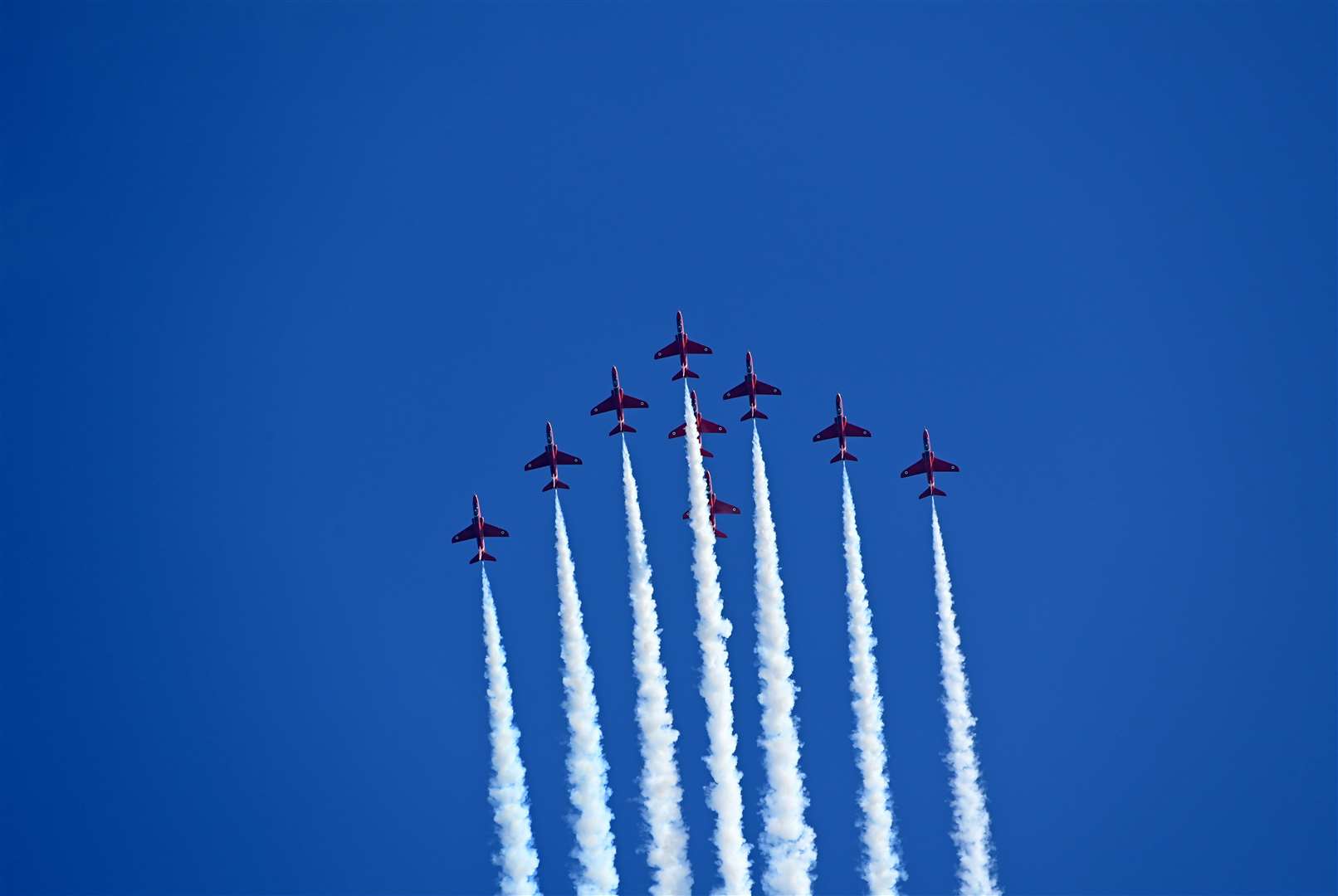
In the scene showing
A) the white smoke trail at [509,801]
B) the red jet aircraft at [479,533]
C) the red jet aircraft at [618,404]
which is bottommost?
the white smoke trail at [509,801]

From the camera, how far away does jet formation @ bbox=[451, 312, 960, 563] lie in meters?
66.6

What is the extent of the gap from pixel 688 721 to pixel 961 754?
14623 millimetres

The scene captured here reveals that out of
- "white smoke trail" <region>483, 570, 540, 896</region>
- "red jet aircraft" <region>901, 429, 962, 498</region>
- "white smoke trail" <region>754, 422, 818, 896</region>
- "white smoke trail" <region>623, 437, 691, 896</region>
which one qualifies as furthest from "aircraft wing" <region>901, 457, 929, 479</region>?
"white smoke trail" <region>483, 570, 540, 896</region>

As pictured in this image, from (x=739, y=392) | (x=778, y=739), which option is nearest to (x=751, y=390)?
(x=739, y=392)

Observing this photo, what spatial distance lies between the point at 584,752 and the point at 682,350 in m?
13.4

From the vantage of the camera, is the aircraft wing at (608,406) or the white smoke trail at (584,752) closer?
the white smoke trail at (584,752)

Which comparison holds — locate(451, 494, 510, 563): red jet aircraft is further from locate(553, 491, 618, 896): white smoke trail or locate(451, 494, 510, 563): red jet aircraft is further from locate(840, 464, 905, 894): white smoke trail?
locate(840, 464, 905, 894): white smoke trail

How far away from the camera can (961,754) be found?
6538 cm

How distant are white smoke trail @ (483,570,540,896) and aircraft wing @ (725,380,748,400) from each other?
10329 mm

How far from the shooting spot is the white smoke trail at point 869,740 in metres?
63.9

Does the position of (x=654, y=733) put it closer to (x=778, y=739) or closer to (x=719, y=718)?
(x=719, y=718)

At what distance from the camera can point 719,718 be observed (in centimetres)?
6253

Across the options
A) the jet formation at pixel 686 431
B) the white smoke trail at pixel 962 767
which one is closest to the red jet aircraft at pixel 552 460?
the jet formation at pixel 686 431

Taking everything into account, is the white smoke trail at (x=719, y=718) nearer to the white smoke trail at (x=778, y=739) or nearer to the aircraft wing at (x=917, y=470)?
the white smoke trail at (x=778, y=739)
